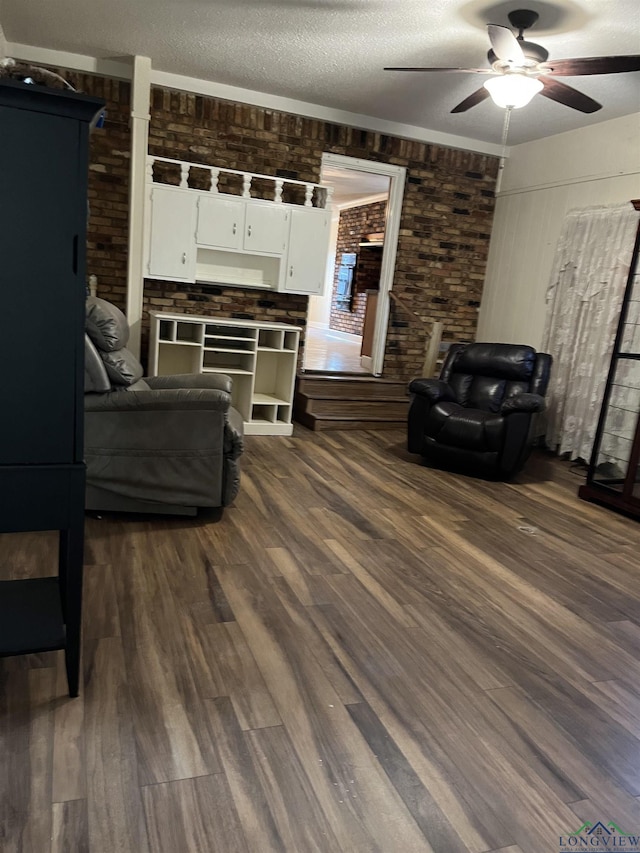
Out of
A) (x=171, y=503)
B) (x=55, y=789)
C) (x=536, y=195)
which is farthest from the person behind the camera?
(x=536, y=195)

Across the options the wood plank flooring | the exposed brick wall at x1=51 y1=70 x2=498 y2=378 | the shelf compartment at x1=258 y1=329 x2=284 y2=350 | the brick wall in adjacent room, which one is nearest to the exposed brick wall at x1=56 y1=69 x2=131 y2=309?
the exposed brick wall at x1=51 y1=70 x2=498 y2=378

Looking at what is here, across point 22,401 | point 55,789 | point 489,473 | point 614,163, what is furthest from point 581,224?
point 55,789

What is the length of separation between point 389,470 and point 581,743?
2.76m

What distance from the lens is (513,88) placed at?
3311mm

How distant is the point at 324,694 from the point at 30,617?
889mm

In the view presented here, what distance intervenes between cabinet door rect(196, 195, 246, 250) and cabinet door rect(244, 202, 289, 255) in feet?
0.23

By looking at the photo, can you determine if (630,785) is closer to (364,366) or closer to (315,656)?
(315,656)

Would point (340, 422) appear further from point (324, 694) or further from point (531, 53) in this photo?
point (324, 694)

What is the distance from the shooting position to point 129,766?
1.55 meters

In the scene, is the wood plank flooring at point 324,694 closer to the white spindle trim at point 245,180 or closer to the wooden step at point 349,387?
the wooden step at point 349,387

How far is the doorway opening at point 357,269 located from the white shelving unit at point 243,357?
0.87 m

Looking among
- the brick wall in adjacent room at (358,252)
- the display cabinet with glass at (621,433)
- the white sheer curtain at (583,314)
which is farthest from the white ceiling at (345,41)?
the brick wall in adjacent room at (358,252)

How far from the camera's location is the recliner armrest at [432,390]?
15.2 ft

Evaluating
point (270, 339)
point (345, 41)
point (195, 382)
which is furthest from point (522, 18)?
point (270, 339)
